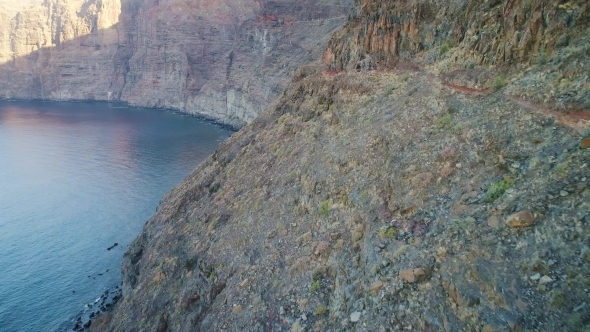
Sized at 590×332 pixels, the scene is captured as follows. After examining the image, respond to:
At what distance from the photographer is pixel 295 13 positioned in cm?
11081

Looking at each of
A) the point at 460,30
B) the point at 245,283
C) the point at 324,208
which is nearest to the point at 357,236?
the point at 324,208

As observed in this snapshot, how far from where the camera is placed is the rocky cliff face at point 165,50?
105375 mm

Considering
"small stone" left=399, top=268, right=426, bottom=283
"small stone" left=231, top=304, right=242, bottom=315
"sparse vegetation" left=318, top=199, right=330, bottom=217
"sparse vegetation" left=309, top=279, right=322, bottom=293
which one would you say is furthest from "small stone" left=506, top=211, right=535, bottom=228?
"small stone" left=231, top=304, right=242, bottom=315

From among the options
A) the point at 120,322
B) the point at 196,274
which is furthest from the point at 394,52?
the point at 120,322

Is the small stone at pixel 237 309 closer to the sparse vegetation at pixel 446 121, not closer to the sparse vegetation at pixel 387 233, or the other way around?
the sparse vegetation at pixel 387 233

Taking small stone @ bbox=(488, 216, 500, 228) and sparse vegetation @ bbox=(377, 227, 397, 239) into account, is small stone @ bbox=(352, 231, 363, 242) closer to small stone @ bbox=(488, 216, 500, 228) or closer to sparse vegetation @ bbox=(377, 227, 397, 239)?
sparse vegetation @ bbox=(377, 227, 397, 239)

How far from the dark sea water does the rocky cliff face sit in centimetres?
1931

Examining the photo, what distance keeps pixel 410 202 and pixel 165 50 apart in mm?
142800

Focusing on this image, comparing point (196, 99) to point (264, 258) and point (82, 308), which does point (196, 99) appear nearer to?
point (82, 308)

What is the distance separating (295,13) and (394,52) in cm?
9317

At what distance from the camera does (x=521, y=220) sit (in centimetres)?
1028

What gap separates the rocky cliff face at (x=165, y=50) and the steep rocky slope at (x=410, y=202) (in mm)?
67038

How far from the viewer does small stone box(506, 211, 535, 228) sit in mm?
10156

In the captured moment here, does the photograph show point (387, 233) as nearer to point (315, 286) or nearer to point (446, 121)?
point (315, 286)
